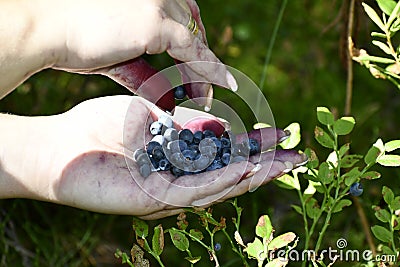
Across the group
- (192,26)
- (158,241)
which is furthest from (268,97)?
(158,241)

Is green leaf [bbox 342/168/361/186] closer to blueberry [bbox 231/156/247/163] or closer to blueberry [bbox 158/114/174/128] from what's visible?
blueberry [bbox 231/156/247/163]

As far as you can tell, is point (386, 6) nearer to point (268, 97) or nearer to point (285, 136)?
point (285, 136)

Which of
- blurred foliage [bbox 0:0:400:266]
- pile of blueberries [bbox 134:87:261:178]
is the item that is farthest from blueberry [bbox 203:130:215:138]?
blurred foliage [bbox 0:0:400:266]

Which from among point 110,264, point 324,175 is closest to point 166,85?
point 324,175

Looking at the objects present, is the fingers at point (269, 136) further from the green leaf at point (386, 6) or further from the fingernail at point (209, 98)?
the green leaf at point (386, 6)

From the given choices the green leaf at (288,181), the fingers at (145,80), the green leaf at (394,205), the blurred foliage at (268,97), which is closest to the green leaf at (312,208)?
the green leaf at (288,181)

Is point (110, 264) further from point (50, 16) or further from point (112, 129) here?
point (50, 16)
